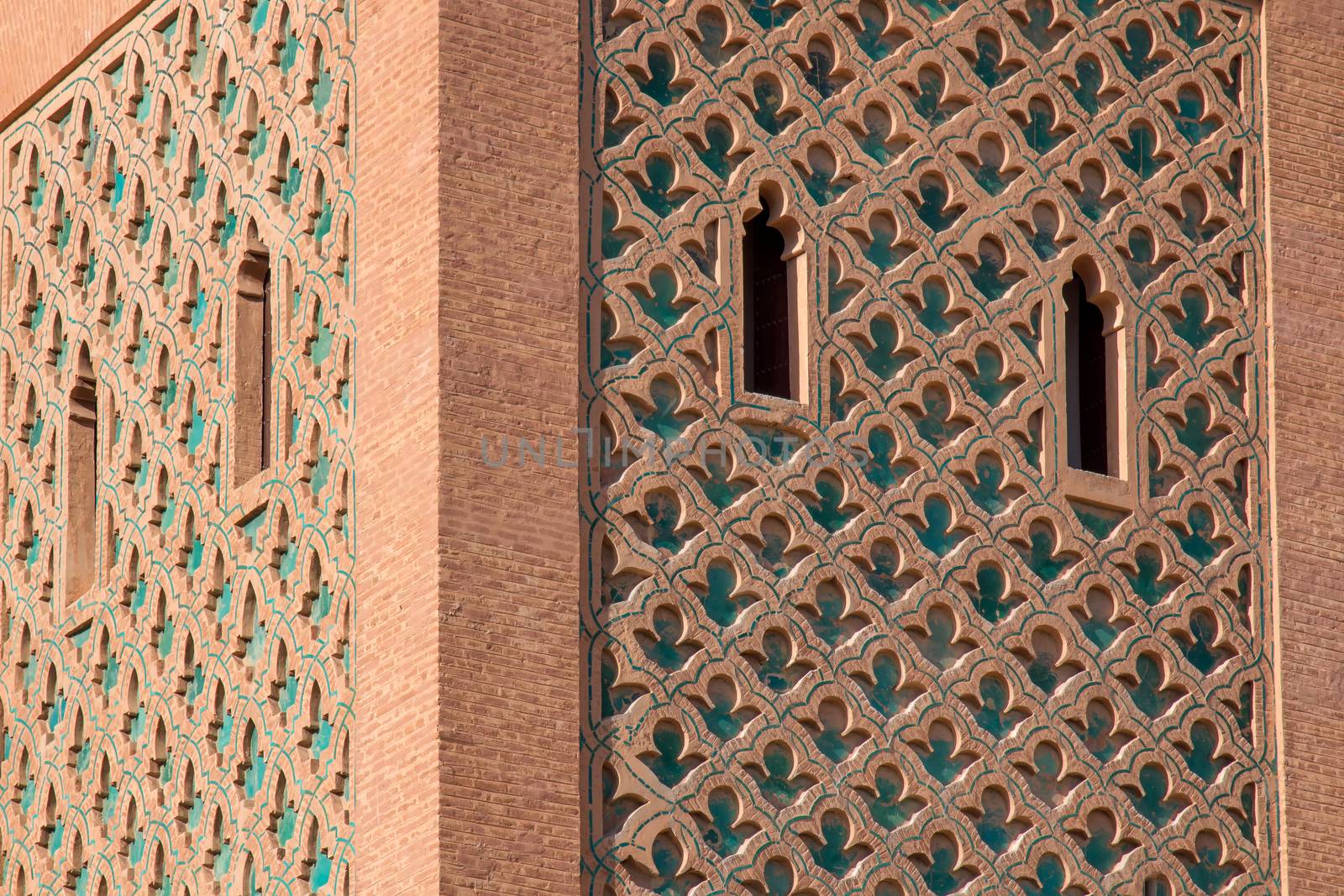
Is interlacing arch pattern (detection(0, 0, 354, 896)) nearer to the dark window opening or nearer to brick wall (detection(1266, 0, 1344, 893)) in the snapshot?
the dark window opening

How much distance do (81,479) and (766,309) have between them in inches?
111

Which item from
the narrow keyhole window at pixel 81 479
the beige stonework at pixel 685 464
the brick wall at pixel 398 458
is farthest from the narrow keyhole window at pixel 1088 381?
the narrow keyhole window at pixel 81 479

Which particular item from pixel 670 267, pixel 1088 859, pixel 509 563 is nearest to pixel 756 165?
pixel 670 267

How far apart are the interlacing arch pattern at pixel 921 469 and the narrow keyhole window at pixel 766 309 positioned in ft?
0.28

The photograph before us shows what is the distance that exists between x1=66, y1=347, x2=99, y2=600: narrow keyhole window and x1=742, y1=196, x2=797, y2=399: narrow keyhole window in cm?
264

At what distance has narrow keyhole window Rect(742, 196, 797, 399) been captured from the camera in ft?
40.9

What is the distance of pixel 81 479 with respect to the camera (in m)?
13.9

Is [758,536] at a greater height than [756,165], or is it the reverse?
[756,165]

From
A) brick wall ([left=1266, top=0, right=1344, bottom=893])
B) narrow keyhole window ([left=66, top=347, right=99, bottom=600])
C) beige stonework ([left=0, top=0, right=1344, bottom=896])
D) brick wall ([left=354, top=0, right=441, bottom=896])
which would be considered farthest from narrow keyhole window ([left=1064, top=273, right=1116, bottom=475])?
narrow keyhole window ([left=66, top=347, right=99, bottom=600])

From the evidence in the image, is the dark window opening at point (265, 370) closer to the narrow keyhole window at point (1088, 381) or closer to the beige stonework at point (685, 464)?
the beige stonework at point (685, 464)

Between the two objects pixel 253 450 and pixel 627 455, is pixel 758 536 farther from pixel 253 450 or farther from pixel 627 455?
pixel 253 450

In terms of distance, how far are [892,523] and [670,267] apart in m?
1.08

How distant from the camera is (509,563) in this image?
38.0 feet

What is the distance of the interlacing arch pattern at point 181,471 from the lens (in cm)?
1218
